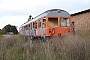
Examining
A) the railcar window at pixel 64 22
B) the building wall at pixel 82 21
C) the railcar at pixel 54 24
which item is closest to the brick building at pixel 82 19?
the building wall at pixel 82 21

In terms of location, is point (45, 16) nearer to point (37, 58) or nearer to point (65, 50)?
point (37, 58)

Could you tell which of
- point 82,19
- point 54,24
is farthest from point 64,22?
point 82,19

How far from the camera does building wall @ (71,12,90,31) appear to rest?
66.0 feet

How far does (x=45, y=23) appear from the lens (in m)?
14.2

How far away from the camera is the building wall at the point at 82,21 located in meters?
20.1

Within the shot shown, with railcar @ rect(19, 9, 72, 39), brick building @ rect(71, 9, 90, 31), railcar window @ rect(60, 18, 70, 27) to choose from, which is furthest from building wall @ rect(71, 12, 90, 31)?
railcar @ rect(19, 9, 72, 39)

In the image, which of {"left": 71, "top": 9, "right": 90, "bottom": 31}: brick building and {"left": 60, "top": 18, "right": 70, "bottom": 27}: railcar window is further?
{"left": 71, "top": 9, "right": 90, "bottom": 31}: brick building

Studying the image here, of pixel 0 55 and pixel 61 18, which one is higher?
pixel 61 18

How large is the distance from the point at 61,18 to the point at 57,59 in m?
8.31

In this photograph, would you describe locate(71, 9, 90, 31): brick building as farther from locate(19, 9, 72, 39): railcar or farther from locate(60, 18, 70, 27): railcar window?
locate(19, 9, 72, 39): railcar

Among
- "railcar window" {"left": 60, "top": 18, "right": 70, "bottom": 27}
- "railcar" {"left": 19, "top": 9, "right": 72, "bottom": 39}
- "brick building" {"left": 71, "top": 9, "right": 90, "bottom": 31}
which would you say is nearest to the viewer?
"railcar" {"left": 19, "top": 9, "right": 72, "bottom": 39}

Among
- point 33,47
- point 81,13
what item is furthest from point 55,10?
point 81,13

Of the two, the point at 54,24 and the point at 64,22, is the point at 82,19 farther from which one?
the point at 54,24

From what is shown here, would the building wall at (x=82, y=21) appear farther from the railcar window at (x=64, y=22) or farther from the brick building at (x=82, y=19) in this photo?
the railcar window at (x=64, y=22)
